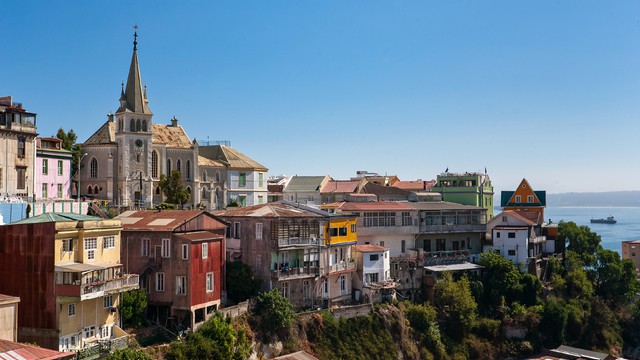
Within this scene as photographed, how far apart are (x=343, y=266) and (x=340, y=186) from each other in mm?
30581

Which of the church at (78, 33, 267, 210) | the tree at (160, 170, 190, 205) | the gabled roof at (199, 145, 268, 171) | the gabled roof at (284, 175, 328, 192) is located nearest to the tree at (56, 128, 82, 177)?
the church at (78, 33, 267, 210)

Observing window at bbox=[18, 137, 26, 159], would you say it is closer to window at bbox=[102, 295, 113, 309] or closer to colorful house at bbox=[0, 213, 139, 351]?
colorful house at bbox=[0, 213, 139, 351]

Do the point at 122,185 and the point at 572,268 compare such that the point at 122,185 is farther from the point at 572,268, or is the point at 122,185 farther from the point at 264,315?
the point at 572,268

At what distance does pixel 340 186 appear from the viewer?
→ 83.1 meters

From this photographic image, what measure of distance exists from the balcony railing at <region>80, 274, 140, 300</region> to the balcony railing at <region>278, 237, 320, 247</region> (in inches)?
472

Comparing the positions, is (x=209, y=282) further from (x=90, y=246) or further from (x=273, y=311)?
(x=90, y=246)

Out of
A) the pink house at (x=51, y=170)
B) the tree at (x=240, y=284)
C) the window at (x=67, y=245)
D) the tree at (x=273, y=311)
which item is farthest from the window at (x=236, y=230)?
the window at (x=67, y=245)

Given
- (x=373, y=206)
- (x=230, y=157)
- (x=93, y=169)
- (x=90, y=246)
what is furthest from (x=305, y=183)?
(x=90, y=246)

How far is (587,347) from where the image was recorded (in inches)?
2430

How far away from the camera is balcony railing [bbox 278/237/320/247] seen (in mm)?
47906

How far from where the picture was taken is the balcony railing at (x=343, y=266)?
52094 millimetres

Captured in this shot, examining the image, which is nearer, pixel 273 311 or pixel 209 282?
pixel 209 282

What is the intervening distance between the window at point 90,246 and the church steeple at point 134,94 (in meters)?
26.9

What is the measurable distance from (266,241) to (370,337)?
11.0 metres
